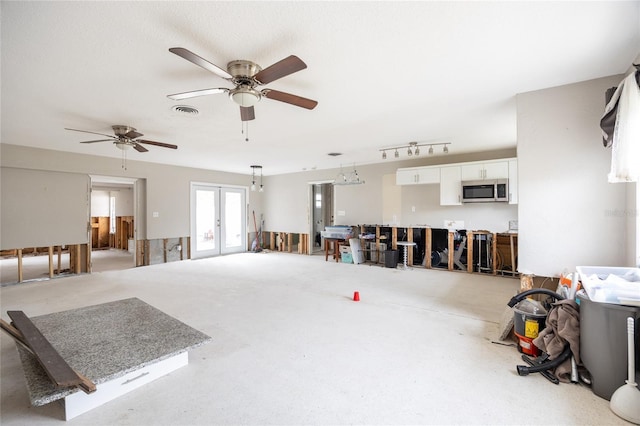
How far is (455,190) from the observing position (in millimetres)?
6078

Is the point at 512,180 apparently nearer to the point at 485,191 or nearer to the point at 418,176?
the point at 485,191

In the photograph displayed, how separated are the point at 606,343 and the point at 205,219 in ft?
27.9

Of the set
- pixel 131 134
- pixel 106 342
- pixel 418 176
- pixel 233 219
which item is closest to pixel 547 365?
pixel 106 342

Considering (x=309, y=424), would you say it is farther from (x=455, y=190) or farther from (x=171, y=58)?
(x=455, y=190)

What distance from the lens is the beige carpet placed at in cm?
180

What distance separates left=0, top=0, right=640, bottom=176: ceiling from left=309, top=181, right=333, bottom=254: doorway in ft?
17.3

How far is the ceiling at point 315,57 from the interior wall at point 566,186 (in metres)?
0.25

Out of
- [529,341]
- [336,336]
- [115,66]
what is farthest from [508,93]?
[115,66]

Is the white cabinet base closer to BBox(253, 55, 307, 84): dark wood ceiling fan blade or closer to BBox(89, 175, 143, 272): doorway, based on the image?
BBox(253, 55, 307, 84): dark wood ceiling fan blade

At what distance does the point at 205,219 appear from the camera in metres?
8.41

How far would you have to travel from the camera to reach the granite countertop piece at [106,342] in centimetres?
191

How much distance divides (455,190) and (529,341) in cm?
411

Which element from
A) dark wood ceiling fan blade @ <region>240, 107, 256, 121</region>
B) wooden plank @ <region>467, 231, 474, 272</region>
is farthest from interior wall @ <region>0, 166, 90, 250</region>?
wooden plank @ <region>467, 231, 474, 272</region>

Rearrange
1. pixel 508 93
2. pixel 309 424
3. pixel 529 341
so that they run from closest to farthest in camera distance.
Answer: pixel 309 424
pixel 529 341
pixel 508 93
